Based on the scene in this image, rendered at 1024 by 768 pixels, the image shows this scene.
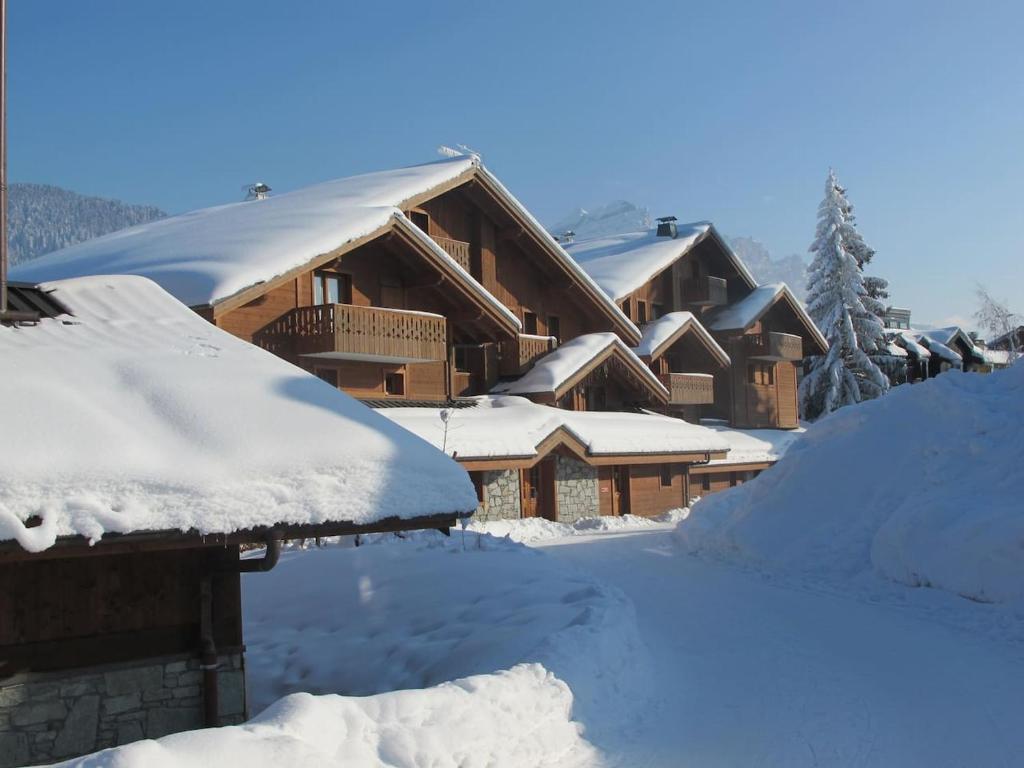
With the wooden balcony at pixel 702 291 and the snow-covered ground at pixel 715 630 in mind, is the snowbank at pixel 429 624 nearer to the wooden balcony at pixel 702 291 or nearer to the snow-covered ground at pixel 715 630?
the snow-covered ground at pixel 715 630

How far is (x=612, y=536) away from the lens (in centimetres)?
2272

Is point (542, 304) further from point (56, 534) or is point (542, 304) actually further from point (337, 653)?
point (56, 534)

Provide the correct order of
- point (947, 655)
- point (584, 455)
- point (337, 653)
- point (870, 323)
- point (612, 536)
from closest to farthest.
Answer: point (947, 655), point (337, 653), point (612, 536), point (584, 455), point (870, 323)

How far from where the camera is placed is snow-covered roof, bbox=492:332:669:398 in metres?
27.1

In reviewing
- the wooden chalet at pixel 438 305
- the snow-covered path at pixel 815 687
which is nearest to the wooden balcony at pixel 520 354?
the wooden chalet at pixel 438 305

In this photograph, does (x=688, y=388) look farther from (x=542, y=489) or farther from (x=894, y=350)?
(x=894, y=350)

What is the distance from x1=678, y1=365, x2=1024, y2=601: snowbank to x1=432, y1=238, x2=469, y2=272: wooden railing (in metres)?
10.4

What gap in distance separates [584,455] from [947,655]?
52.6ft

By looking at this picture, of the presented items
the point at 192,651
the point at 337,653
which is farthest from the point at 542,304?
the point at 192,651

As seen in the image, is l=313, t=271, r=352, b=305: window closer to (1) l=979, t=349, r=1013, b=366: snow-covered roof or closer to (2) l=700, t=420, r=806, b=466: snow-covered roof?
(2) l=700, t=420, r=806, b=466: snow-covered roof

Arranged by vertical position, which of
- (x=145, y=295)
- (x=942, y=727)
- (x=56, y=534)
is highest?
(x=145, y=295)

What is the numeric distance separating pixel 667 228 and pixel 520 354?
15664 mm

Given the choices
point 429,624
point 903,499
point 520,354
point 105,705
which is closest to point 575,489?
point 520,354

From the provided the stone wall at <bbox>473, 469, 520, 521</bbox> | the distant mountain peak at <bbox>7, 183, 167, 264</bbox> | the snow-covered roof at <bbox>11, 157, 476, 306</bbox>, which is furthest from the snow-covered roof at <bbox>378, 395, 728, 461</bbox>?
the distant mountain peak at <bbox>7, 183, 167, 264</bbox>
